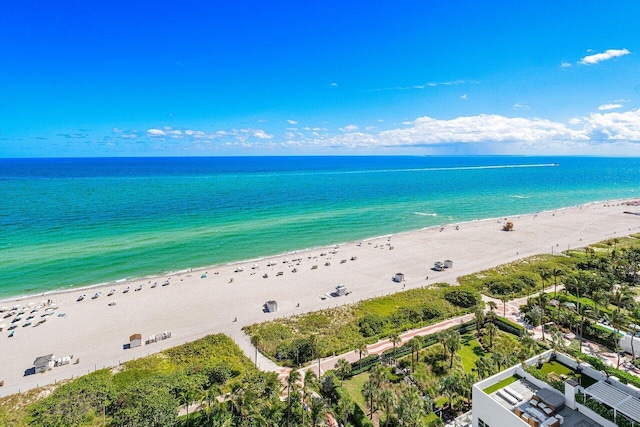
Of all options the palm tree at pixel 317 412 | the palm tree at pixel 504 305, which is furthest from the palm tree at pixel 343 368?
the palm tree at pixel 504 305

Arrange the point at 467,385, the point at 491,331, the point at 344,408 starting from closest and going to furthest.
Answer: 1. the point at 344,408
2. the point at 467,385
3. the point at 491,331

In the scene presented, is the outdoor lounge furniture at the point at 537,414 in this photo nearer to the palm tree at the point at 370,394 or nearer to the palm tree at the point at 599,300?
the palm tree at the point at 370,394

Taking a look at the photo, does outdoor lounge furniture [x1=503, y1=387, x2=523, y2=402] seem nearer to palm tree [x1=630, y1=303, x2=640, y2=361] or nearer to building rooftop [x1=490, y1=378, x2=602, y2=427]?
building rooftop [x1=490, y1=378, x2=602, y2=427]

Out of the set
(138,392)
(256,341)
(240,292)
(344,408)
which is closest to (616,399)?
(344,408)

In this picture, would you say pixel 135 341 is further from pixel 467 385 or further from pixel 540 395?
pixel 540 395

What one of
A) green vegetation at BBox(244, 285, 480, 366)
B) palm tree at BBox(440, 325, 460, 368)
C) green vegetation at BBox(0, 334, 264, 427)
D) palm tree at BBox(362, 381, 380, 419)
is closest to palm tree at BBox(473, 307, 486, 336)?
green vegetation at BBox(244, 285, 480, 366)

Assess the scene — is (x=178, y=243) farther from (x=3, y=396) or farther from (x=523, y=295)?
(x=523, y=295)

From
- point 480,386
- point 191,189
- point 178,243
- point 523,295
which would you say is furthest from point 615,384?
point 191,189
